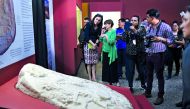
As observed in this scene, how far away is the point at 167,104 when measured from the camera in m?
4.70

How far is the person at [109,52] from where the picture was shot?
515cm

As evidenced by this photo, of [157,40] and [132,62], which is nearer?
[157,40]

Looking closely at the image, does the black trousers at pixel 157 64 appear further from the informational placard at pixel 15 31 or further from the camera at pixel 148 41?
the informational placard at pixel 15 31

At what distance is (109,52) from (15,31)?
8.08 feet

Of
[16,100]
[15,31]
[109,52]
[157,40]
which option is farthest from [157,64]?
[16,100]

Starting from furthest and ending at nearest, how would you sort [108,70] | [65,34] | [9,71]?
[65,34]
[108,70]
[9,71]

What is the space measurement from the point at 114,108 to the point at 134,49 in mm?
2669

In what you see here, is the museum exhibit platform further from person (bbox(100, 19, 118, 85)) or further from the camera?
person (bbox(100, 19, 118, 85))

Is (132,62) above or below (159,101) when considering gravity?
above

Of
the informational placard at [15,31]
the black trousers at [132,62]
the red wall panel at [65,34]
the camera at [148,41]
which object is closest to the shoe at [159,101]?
the black trousers at [132,62]

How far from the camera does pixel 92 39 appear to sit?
17.9 feet

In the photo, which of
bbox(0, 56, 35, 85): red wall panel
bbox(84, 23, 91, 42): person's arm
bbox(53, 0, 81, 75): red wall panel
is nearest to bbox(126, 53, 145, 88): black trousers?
bbox(84, 23, 91, 42): person's arm

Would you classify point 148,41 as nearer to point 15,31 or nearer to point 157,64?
point 157,64

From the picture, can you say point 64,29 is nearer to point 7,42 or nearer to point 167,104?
point 167,104
